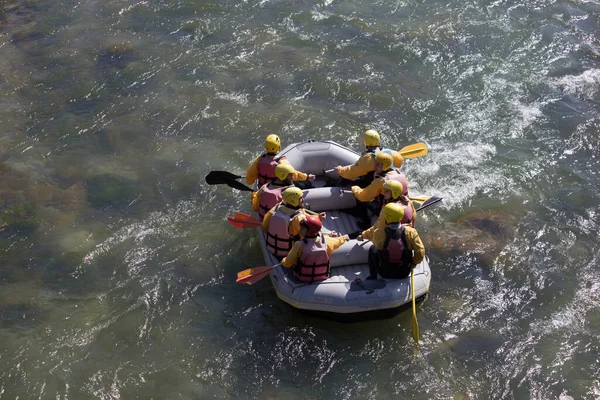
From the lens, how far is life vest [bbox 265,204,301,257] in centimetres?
743

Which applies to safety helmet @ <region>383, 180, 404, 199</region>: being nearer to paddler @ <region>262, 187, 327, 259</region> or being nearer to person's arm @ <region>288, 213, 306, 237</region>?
paddler @ <region>262, 187, 327, 259</region>

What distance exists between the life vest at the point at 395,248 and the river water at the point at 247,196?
0.91 m

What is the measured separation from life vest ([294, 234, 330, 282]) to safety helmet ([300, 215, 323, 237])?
0.37 ft

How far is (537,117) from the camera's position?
1152 centimetres

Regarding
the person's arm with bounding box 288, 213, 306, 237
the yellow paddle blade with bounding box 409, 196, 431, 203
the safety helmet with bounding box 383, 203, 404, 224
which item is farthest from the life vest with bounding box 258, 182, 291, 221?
the yellow paddle blade with bounding box 409, 196, 431, 203

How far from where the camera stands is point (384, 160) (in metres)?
8.06

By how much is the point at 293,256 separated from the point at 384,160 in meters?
1.83

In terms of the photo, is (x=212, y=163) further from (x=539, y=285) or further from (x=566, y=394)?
(x=566, y=394)

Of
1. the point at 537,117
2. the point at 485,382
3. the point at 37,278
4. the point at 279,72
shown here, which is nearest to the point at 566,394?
the point at 485,382

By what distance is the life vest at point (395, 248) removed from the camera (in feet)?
23.4

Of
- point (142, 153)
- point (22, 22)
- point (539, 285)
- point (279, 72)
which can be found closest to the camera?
point (539, 285)

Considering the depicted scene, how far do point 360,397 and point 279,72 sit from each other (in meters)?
7.41

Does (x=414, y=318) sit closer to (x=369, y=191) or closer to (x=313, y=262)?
(x=313, y=262)

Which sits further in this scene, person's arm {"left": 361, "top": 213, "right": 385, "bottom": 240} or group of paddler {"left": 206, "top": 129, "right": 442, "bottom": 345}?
person's arm {"left": 361, "top": 213, "right": 385, "bottom": 240}
